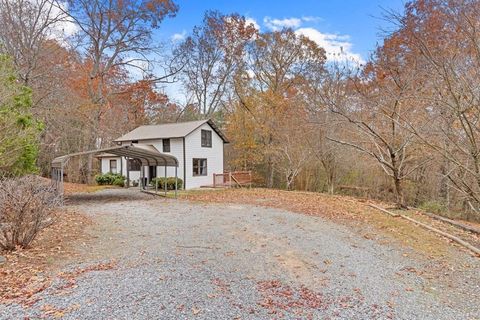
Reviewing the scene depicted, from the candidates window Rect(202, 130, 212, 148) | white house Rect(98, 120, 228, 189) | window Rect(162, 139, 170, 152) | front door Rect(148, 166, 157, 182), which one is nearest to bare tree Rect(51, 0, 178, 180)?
white house Rect(98, 120, 228, 189)

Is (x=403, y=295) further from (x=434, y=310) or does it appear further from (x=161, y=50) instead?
(x=161, y=50)

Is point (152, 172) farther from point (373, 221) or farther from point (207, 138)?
point (373, 221)

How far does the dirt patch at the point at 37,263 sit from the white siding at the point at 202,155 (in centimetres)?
1258

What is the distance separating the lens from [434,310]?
14.7 feet

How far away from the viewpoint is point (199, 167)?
71.9 feet

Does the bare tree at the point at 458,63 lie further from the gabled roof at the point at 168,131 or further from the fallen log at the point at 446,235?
the gabled roof at the point at 168,131

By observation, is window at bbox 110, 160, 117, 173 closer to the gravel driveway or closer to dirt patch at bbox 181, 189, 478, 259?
dirt patch at bbox 181, 189, 478, 259

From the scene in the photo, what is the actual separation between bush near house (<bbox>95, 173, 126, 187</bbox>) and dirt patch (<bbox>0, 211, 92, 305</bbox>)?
49.7ft

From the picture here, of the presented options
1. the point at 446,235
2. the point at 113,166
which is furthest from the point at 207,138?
the point at 446,235

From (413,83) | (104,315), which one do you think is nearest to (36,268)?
(104,315)

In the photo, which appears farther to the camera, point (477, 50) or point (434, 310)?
point (477, 50)

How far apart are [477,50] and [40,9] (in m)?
20.3

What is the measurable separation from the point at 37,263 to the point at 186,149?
15247 millimetres

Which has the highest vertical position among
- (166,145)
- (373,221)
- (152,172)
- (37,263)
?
(166,145)
